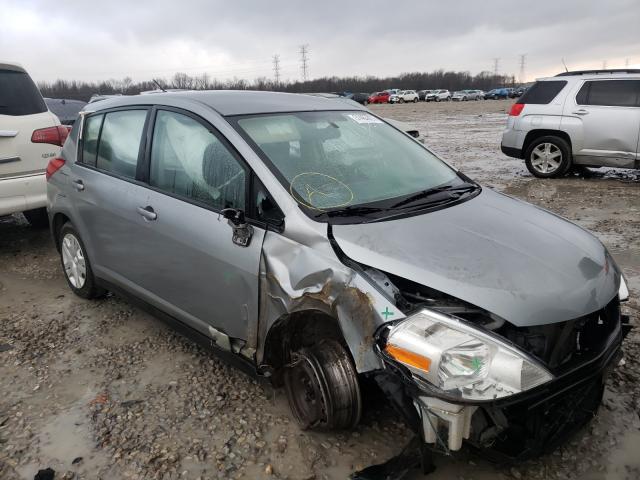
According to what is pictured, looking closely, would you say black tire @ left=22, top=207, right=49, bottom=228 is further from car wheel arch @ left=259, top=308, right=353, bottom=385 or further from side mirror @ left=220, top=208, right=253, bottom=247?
car wheel arch @ left=259, top=308, right=353, bottom=385

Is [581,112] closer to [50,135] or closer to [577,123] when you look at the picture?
[577,123]

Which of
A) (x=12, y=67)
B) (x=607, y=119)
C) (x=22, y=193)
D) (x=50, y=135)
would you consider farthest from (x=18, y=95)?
(x=607, y=119)

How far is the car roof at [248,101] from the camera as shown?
10.0 ft

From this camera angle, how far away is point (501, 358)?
6.29 feet

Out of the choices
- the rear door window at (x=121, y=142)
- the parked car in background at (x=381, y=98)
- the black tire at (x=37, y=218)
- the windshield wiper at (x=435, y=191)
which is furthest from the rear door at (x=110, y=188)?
the parked car in background at (x=381, y=98)

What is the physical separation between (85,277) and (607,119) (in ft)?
27.1

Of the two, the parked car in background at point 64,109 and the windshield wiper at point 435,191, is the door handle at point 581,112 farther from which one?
the parked car in background at point 64,109

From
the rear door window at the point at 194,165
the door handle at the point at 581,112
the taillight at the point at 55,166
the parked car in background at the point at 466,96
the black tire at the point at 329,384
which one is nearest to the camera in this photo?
the black tire at the point at 329,384

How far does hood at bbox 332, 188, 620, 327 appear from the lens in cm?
204

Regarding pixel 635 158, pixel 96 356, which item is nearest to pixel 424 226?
pixel 96 356

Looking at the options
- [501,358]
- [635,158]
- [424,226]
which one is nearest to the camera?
[501,358]

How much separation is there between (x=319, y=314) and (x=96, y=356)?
6.27ft

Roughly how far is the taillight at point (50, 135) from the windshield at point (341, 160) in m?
3.49

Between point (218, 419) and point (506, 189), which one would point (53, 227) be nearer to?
point (218, 419)
